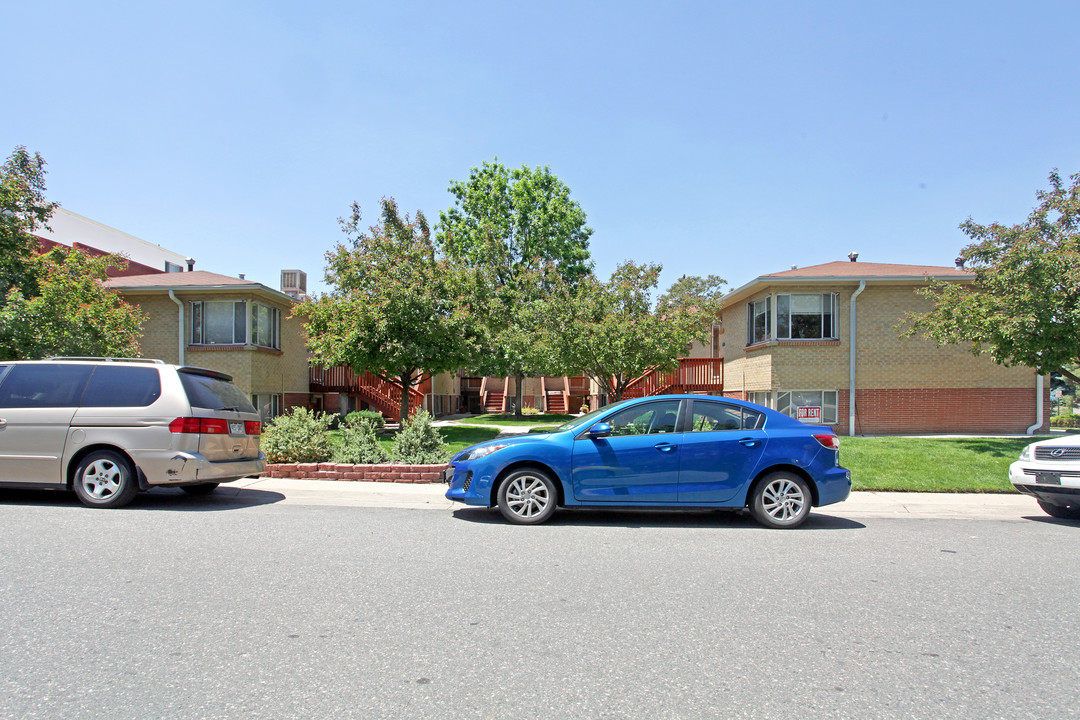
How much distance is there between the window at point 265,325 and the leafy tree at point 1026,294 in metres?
17.7

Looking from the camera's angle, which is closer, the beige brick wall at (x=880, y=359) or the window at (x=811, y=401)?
the beige brick wall at (x=880, y=359)

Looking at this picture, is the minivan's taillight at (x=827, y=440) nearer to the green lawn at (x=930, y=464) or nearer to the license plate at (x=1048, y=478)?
the license plate at (x=1048, y=478)

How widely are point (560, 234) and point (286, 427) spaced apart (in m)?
26.4

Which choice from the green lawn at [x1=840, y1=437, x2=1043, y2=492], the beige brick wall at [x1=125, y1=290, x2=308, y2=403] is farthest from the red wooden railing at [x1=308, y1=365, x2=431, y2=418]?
the green lawn at [x1=840, y1=437, x2=1043, y2=492]

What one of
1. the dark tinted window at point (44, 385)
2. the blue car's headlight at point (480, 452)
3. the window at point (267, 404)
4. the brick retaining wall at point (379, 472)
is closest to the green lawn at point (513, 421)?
the window at point (267, 404)

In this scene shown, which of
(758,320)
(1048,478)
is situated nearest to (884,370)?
(758,320)

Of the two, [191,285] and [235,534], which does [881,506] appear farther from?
[191,285]

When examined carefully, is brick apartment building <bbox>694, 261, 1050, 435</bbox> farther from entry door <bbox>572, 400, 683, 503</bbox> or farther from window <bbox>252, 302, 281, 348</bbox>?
window <bbox>252, 302, 281, 348</bbox>

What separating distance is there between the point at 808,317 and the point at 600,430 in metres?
13.0

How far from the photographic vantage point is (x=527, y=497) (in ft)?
24.2

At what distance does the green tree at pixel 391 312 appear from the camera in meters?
16.5

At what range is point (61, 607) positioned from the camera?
4.37m

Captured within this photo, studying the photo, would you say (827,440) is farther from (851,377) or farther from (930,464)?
(851,377)

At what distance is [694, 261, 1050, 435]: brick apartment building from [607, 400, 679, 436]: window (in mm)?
11691
